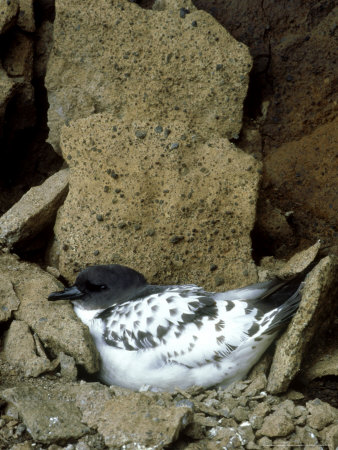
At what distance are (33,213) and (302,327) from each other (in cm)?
191

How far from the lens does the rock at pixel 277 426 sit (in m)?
2.86

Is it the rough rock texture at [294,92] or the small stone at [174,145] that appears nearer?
the small stone at [174,145]

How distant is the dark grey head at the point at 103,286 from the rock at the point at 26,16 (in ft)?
6.73

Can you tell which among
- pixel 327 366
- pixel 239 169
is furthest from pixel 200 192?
pixel 327 366

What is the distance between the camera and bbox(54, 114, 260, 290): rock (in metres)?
3.97

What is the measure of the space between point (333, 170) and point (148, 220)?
50.9 inches

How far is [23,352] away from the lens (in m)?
3.40

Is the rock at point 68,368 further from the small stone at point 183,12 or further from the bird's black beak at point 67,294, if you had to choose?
the small stone at point 183,12

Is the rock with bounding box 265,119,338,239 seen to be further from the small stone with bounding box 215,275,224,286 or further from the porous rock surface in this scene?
the porous rock surface

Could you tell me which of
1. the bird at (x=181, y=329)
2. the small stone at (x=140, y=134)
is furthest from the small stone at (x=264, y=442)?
the small stone at (x=140, y=134)

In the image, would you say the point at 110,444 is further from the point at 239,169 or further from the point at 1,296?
the point at 239,169

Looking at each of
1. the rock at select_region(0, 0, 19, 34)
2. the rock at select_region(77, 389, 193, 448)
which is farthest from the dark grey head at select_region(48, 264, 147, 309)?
the rock at select_region(0, 0, 19, 34)

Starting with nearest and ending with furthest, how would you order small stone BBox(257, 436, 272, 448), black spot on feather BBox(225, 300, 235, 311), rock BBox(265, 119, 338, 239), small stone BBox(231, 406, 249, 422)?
1. small stone BBox(257, 436, 272, 448)
2. small stone BBox(231, 406, 249, 422)
3. black spot on feather BBox(225, 300, 235, 311)
4. rock BBox(265, 119, 338, 239)

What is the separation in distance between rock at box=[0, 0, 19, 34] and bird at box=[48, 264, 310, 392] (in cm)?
192
